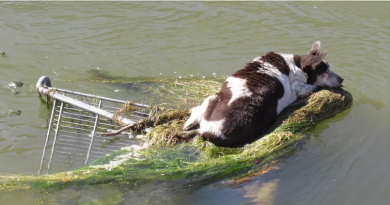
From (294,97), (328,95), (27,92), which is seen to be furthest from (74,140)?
(328,95)

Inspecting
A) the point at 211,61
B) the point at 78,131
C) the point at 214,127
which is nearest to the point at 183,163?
the point at 214,127

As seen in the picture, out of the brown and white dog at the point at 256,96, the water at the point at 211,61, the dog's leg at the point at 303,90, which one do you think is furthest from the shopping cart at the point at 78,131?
the dog's leg at the point at 303,90

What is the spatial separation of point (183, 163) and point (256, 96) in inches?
45.9

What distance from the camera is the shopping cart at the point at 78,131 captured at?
18.5 ft

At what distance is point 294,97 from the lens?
645 cm

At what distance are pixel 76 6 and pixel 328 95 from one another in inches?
281

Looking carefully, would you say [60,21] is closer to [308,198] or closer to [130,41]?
[130,41]

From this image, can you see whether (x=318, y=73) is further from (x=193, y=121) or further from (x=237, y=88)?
(x=193, y=121)

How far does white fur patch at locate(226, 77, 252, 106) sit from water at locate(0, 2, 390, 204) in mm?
907

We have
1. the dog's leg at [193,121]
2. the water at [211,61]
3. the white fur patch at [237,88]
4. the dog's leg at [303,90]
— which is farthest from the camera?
the dog's leg at [303,90]

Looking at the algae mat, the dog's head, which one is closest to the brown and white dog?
the dog's head

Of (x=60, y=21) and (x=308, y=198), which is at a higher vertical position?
(x=60, y=21)

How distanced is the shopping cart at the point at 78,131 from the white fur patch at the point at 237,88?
1.11 metres

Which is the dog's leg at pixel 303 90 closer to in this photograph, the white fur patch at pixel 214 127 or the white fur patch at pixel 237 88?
the white fur patch at pixel 237 88
